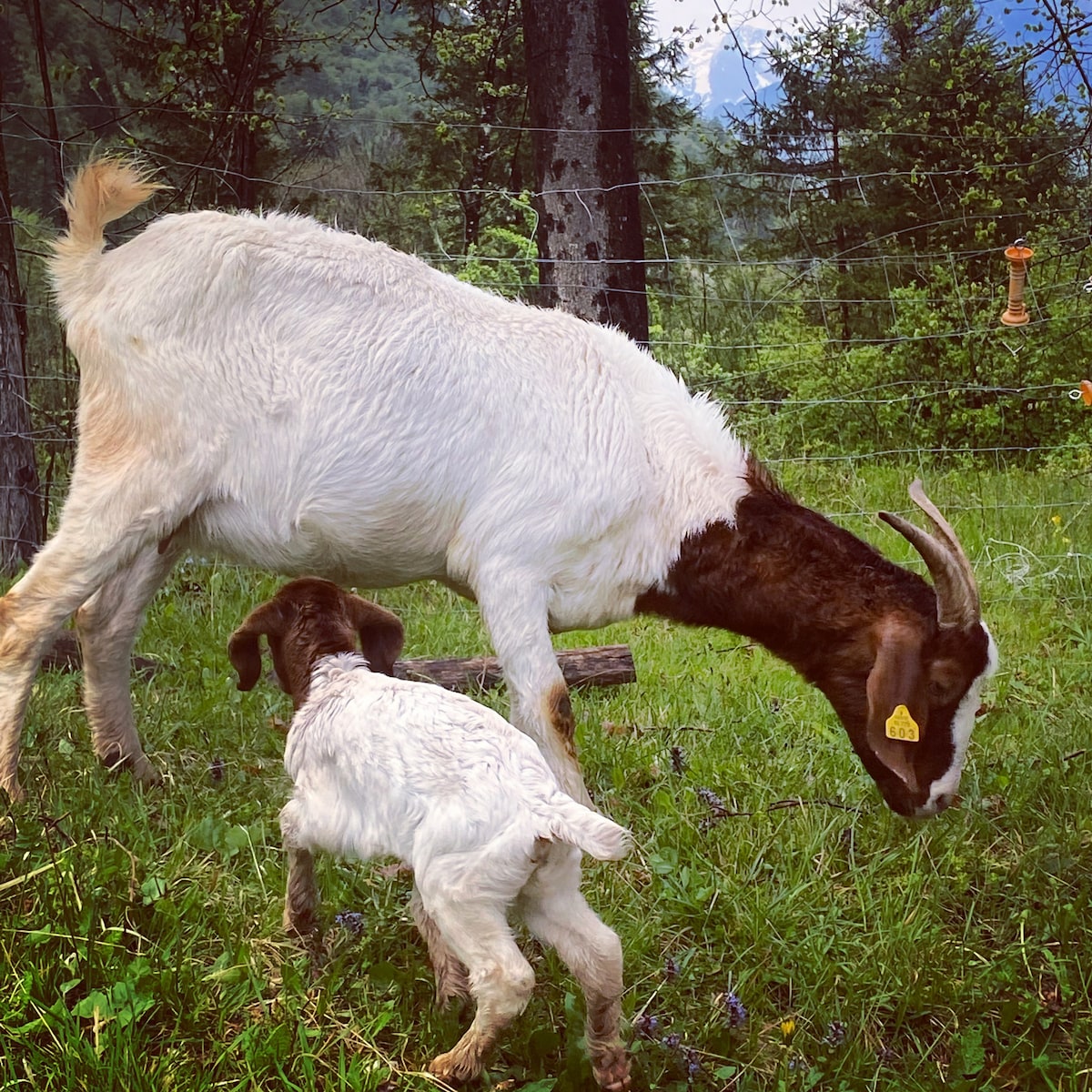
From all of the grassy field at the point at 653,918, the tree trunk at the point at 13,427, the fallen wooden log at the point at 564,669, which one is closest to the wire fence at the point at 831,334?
the tree trunk at the point at 13,427

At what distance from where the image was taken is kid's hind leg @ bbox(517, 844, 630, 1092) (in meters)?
2.23

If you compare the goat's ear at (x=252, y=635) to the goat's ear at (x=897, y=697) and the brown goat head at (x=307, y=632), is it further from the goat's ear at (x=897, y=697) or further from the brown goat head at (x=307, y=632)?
the goat's ear at (x=897, y=697)

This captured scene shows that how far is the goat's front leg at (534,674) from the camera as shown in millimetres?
3225

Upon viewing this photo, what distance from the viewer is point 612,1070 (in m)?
2.30

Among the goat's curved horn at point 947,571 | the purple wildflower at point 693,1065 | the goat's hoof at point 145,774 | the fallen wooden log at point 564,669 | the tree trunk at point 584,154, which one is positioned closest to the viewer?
the purple wildflower at point 693,1065

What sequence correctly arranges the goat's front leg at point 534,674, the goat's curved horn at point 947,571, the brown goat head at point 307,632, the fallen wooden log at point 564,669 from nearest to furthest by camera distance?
the brown goat head at point 307,632 → the goat's curved horn at point 947,571 → the goat's front leg at point 534,674 → the fallen wooden log at point 564,669

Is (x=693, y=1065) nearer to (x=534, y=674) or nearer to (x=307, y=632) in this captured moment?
(x=534, y=674)

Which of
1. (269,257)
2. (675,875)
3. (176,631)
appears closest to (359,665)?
(675,875)

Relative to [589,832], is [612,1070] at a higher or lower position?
lower

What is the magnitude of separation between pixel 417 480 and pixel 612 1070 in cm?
179

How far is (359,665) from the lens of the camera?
2.83m

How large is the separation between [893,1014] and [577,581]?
146cm

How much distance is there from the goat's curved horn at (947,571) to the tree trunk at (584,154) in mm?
2783

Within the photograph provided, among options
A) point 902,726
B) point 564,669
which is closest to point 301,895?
point 902,726
